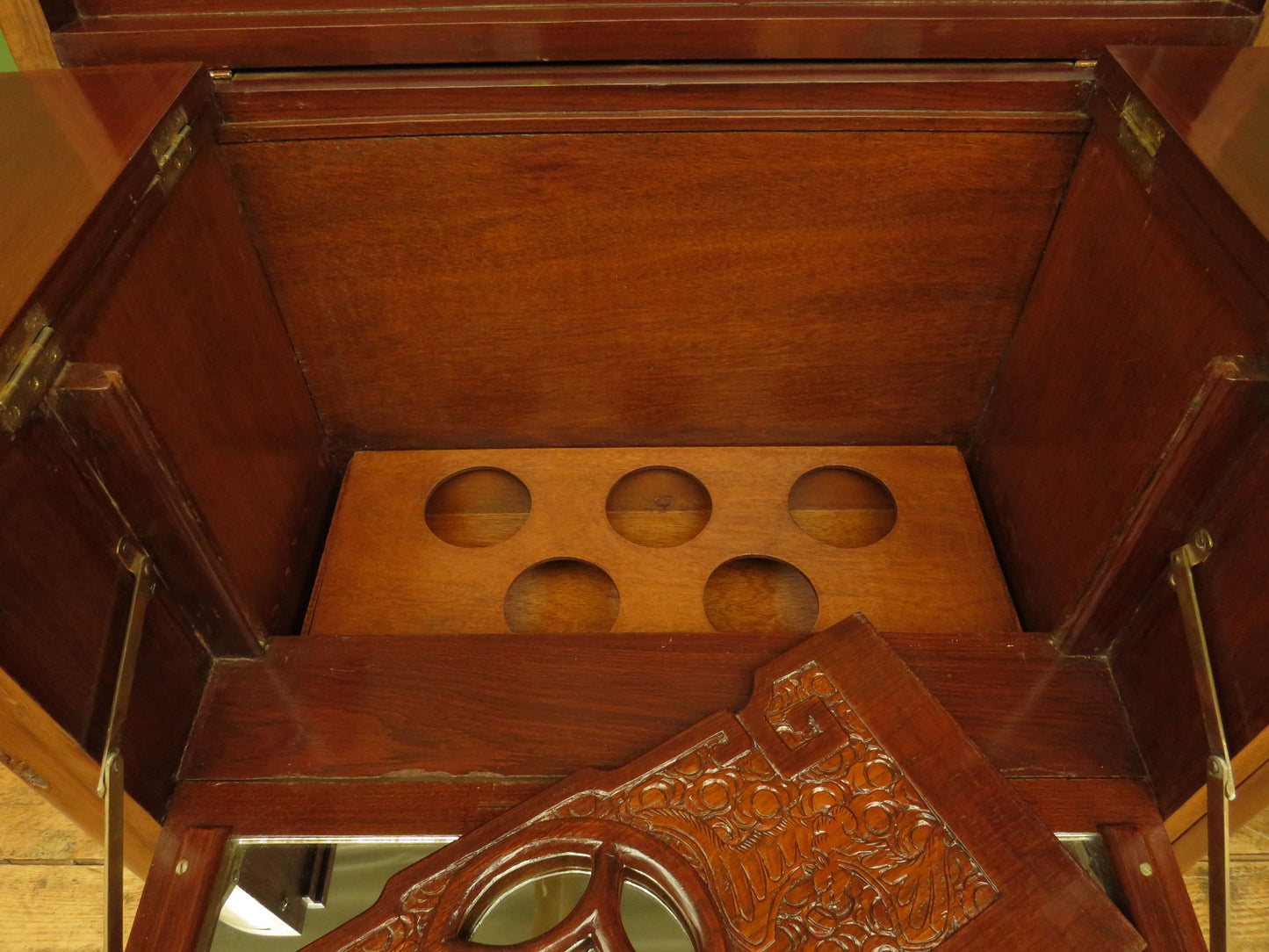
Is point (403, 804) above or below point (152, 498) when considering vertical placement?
below

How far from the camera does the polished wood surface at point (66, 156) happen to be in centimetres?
64

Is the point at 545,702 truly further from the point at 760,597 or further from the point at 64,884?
the point at 64,884

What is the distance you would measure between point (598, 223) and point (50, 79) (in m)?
0.54

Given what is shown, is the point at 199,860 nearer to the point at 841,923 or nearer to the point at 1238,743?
the point at 841,923

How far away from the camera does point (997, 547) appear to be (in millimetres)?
1062

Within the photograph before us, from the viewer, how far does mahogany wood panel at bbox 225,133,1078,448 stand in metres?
0.92

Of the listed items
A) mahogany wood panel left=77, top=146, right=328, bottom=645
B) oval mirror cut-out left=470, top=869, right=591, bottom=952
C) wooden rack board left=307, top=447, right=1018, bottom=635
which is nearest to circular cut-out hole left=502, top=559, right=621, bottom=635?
wooden rack board left=307, top=447, right=1018, bottom=635

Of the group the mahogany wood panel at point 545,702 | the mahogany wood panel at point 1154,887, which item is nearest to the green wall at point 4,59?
the mahogany wood panel at point 545,702

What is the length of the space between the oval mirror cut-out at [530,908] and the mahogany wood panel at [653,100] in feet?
2.25

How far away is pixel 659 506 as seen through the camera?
3.77 feet

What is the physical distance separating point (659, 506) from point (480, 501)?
231 millimetres

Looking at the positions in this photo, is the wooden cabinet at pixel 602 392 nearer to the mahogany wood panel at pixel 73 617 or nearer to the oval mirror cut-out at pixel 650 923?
the mahogany wood panel at pixel 73 617

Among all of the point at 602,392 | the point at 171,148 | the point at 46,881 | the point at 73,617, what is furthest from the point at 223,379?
the point at 46,881

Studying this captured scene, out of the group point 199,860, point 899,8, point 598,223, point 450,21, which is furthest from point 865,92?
point 199,860
